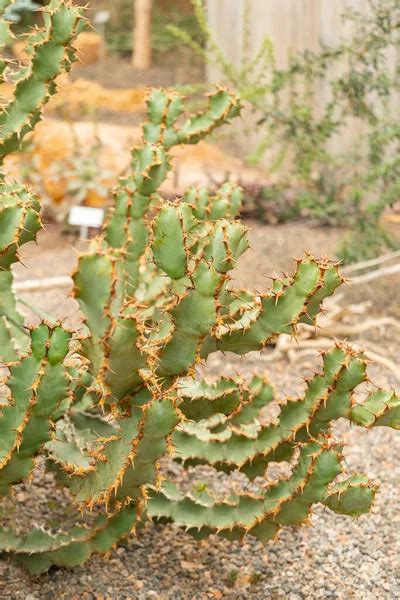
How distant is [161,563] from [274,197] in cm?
408

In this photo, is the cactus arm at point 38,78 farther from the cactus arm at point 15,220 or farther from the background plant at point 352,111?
the background plant at point 352,111

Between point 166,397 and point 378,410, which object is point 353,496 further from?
point 166,397

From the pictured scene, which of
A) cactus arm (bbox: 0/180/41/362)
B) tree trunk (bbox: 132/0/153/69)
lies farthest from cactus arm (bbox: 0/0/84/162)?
tree trunk (bbox: 132/0/153/69)

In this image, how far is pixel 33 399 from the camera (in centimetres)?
189

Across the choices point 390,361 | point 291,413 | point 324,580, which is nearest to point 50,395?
point 291,413

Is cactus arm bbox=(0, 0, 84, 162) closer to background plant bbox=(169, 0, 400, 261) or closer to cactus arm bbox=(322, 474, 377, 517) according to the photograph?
cactus arm bbox=(322, 474, 377, 517)

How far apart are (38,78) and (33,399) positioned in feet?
3.23

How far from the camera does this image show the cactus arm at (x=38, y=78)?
2426 mm

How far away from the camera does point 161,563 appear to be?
2520mm

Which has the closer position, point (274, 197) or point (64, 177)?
point (274, 197)

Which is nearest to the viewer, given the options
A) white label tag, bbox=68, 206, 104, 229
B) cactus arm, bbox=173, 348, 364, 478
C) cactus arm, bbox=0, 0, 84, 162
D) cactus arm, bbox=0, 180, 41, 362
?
cactus arm, bbox=0, 180, 41, 362

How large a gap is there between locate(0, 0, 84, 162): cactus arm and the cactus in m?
0.02

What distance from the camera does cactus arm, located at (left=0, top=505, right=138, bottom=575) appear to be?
2301 mm

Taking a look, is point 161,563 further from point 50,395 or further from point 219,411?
point 50,395
